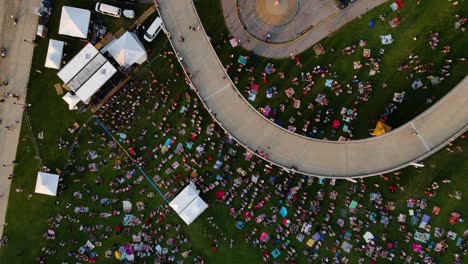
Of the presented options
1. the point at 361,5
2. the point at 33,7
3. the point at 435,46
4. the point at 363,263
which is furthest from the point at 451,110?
the point at 33,7

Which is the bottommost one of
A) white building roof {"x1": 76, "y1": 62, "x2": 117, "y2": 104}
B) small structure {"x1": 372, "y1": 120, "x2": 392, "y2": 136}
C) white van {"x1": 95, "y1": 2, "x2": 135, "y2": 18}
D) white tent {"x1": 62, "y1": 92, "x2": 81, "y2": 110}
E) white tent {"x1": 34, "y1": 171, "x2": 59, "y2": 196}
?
small structure {"x1": 372, "y1": 120, "x2": 392, "y2": 136}

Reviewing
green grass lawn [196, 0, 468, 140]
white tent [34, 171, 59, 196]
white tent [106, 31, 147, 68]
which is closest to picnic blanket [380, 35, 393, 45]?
green grass lawn [196, 0, 468, 140]

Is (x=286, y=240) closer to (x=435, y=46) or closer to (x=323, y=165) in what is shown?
(x=323, y=165)

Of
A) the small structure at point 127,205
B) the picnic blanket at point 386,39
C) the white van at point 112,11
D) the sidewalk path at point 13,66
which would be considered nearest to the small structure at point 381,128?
the picnic blanket at point 386,39

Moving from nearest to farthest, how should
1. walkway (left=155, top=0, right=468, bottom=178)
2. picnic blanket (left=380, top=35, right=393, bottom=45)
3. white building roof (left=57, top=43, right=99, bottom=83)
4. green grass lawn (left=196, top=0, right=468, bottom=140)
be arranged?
walkway (left=155, top=0, right=468, bottom=178), green grass lawn (left=196, top=0, right=468, bottom=140), picnic blanket (left=380, top=35, right=393, bottom=45), white building roof (left=57, top=43, right=99, bottom=83)

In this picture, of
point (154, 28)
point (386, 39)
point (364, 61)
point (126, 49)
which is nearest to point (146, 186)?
point (126, 49)

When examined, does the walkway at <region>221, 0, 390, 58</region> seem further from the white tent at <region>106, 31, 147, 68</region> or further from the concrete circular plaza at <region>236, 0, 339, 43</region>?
the white tent at <region>106, 31, 147, 68</region>

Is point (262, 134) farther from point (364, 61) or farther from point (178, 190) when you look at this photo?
point (364, 61)
